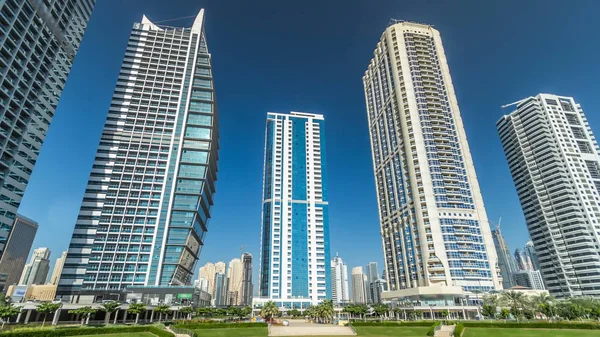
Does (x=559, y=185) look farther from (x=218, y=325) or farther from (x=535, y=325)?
(x=218, y=325)

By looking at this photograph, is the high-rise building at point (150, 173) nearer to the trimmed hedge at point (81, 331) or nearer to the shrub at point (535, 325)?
the trimmed hedge at point (81, 331)

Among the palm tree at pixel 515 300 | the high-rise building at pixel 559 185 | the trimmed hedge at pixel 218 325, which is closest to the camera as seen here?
the trimmed hedge at pixel 218 325

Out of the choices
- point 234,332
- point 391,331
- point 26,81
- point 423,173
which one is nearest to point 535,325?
point 391,331

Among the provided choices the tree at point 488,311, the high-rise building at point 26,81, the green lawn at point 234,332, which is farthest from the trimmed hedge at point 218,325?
the tree at point 488,311

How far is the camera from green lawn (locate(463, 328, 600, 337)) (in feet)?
158

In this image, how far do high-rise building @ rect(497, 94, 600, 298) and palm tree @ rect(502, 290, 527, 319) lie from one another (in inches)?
2667

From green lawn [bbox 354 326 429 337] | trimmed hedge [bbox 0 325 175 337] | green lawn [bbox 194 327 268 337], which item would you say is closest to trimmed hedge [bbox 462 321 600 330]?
green lawn [bbox 354 326 429 337]

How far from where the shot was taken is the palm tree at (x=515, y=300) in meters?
72.7

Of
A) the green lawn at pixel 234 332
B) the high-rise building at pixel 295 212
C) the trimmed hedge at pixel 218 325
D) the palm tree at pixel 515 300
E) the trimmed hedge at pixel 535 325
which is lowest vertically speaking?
the green lawn at pixel 234 332

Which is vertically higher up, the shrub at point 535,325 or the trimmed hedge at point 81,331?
the trimmed hedge at point 81,331

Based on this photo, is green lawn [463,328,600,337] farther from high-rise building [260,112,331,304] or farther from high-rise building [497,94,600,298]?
high-rise building [497,94,600,298]

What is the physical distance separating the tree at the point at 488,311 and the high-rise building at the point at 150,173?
302 ft

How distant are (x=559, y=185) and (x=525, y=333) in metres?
114

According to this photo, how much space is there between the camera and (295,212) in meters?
151
